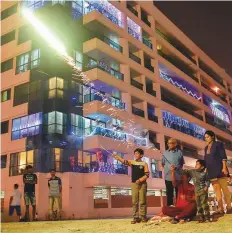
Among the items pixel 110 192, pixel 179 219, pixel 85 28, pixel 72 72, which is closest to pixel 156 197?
pixel 110 192

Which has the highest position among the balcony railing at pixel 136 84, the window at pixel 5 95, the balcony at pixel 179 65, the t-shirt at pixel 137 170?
the balcony at pixel 179 65

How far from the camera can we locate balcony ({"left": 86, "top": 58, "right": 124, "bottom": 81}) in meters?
25.2

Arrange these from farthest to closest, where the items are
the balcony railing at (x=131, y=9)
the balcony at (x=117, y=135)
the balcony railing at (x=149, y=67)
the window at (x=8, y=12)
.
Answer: the balcony railing at (x=131, y=9), the balcony railing at (x=149, y=67), the window at (x=8, y=12), the balcony at (x=117, y=135)

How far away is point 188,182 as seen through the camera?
7727mm

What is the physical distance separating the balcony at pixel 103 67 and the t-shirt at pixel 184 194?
18.3 meters

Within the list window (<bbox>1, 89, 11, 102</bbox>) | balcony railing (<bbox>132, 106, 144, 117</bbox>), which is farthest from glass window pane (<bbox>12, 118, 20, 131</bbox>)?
balcony railing (<bbox>132, 106, 144, 117</bbox>)

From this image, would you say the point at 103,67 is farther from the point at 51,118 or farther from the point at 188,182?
the point at 188,182

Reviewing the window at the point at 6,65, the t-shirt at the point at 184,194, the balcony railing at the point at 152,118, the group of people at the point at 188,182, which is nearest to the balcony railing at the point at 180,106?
the balcony railing at the point at 152,118

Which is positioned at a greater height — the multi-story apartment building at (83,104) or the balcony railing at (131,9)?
the balcony railing at (131,9)

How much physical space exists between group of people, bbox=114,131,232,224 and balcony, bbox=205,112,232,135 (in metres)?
33.1

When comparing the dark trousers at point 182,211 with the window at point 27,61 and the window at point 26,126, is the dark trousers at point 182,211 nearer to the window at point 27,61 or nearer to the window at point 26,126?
the window at point 26,126

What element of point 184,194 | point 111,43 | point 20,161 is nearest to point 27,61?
point 111,43

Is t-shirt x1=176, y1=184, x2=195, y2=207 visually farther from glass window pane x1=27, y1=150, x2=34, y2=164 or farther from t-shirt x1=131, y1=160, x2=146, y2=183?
glass window pane x1=27, y1=150, x2=34, y2=164

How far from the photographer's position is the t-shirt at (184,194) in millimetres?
7465
